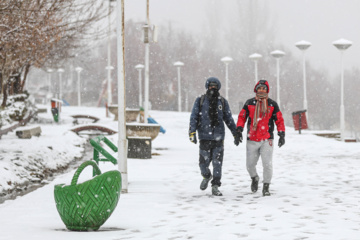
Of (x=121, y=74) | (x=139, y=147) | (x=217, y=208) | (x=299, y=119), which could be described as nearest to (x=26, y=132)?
(x=139, y=147)

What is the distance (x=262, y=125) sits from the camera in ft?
30.5

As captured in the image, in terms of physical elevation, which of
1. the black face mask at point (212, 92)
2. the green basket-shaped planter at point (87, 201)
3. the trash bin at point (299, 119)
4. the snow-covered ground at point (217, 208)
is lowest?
the snow-covered ground at point (217, 208)

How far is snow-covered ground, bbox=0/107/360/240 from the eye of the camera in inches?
266

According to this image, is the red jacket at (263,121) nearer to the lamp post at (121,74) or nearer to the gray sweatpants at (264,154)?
the gray sweatpants at (264,154)

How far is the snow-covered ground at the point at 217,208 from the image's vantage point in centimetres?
675

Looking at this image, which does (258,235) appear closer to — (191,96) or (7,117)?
(7,117)

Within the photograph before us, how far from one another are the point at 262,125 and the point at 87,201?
3610 millimetres

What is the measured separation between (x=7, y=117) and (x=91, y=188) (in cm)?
2016

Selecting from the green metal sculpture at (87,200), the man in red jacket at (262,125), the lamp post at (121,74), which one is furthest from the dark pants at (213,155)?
the green metal sculpture at (87,200)

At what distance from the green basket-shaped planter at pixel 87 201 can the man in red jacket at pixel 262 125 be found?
10.2 ft

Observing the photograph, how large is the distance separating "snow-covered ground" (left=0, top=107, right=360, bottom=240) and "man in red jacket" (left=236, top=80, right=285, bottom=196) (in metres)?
0.63

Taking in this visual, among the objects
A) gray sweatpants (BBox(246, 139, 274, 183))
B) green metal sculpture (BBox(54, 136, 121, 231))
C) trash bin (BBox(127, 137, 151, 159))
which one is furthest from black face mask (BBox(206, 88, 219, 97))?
trash bin (BBox(127, 137, 151, 159))

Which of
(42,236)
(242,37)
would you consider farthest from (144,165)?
(242,37)

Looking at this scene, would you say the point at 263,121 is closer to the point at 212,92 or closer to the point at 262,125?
the point at 262,125
